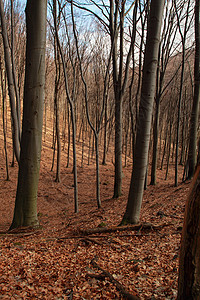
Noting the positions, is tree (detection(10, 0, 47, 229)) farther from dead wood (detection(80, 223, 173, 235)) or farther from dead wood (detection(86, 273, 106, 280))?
dead wood (detection(86, 273, 106, 280))

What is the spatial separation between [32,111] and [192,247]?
12.2 ft

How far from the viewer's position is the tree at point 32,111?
4184mm

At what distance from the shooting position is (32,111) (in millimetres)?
4297

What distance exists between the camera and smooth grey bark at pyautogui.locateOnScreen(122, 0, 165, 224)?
358 centimetres

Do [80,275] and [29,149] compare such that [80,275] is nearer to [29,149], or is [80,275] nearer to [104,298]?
[104,298]

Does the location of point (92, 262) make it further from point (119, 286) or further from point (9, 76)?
point (9, 76)

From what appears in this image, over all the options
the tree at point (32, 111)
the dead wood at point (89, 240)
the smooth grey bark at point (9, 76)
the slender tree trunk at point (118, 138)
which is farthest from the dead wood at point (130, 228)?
the slender tree trunk at point (118, 138)

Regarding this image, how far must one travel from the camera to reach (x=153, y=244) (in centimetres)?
346

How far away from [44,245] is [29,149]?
1841mm

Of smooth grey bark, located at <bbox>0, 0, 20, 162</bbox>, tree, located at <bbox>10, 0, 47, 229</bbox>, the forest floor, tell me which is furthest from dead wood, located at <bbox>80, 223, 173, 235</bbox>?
smooth grey bark, located at <bbox>0, 0, 20, 162</bbox>

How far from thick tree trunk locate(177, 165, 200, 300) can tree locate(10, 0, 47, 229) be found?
3509mm

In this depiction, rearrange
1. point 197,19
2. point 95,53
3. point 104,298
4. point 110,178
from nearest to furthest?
point 104,298
point 197,19
point 95,53
point 110,178

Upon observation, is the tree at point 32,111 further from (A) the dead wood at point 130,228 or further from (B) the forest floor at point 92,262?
(A) the dead wood at point 130,228

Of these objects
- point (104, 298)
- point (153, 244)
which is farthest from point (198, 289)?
point (153, 244)
